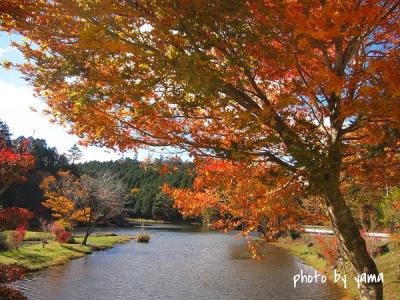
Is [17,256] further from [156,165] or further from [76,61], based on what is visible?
[76,61]

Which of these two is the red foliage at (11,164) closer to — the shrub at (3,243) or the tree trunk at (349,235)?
the shrub at (3,243)

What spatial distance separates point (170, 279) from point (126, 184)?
9352 centimetres

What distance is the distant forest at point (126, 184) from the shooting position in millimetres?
59000

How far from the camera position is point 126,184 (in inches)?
4385

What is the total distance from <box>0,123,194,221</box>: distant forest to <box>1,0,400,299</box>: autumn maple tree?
178 cm

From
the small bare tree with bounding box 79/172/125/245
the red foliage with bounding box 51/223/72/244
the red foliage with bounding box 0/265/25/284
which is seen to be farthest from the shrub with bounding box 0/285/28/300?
the small bare tree with bounding box 79/172/125/245

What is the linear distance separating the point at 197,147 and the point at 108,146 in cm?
167

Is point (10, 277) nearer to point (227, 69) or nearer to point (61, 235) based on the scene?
point (227, 69)

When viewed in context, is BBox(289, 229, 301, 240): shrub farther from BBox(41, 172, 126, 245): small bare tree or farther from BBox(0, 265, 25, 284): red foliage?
BBox(0, 265, 25, 284): red foliage

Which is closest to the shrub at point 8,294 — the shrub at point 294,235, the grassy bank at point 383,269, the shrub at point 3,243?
the grassy bank at point 383,269

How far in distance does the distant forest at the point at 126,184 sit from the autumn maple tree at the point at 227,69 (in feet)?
5.84

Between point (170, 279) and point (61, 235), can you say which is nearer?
point (170, 279)

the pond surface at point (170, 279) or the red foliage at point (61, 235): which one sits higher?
the red foliage at point (61, 235)

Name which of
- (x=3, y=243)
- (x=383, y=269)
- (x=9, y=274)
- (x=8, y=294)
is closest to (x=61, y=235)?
(x=3, y=243)
